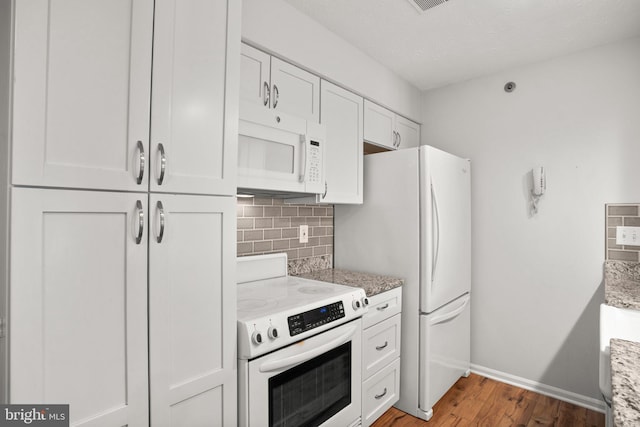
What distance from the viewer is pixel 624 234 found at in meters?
2.27

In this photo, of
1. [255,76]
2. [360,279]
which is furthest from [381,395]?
[255,76]

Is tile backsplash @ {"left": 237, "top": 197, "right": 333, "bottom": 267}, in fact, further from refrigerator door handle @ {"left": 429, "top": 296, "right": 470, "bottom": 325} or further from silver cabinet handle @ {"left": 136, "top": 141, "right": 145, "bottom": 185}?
silver cabinet handle @ {"left": 136, "top": 141, "right": 145, "bottom": 185}

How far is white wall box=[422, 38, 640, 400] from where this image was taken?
233 cm

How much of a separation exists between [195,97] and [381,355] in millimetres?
1768

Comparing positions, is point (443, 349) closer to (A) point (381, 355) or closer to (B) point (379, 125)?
(A) point (381, 355)

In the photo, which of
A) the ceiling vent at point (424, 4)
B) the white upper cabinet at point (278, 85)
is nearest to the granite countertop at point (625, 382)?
the white upper cabinet at point (278, 85)

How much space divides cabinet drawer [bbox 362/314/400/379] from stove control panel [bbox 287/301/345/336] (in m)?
0.33

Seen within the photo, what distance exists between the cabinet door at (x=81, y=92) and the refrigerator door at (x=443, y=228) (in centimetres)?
168

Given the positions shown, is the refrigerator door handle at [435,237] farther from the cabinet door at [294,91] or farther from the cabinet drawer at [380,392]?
the cabinet door at [294,91]

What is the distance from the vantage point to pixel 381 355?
2127 mm

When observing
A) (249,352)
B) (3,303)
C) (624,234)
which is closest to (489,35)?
(624,234)

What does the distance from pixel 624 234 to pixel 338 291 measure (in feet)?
6.42

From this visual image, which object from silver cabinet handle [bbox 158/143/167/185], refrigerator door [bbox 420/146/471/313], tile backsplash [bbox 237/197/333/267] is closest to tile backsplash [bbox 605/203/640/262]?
refrigerator door [bbox 420/146/471/313]

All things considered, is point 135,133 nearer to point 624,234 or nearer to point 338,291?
point 338,291
